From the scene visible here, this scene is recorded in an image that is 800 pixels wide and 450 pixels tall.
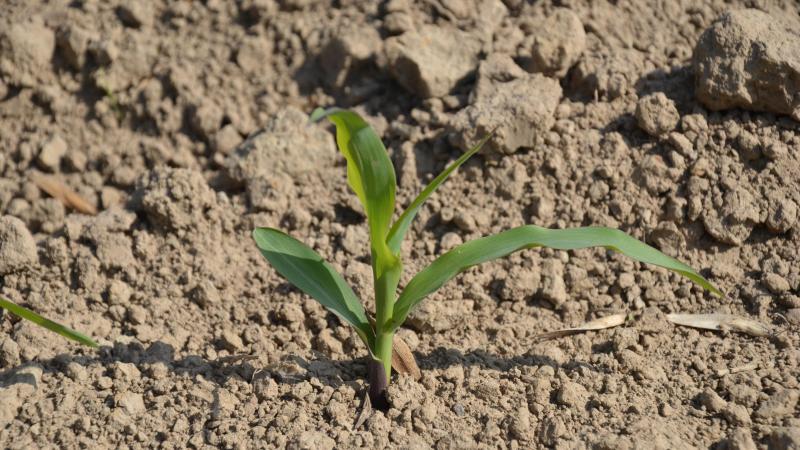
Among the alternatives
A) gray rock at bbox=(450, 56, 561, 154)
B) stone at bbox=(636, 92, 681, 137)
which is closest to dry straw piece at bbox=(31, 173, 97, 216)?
gray rock at bbox=(450, 56, 561, 154)

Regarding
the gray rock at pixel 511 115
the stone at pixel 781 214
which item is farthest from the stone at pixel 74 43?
the stone at pixel 781 214

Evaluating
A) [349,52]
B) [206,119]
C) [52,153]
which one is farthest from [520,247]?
[52,153]

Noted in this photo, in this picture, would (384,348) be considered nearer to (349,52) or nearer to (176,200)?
(176,200)

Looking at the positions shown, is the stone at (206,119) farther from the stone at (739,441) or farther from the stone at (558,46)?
the stone at (739,441)

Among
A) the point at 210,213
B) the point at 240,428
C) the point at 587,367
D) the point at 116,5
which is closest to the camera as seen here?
the point at 240,428

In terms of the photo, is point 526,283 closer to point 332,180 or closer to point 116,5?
point 332,180

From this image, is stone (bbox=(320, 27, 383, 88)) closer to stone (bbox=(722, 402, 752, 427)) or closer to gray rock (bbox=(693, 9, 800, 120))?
gray rock (bbox=(693, 9, 800, 120))

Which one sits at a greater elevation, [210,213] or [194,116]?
[194,116]

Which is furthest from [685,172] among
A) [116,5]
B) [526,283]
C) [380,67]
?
[116,5]
